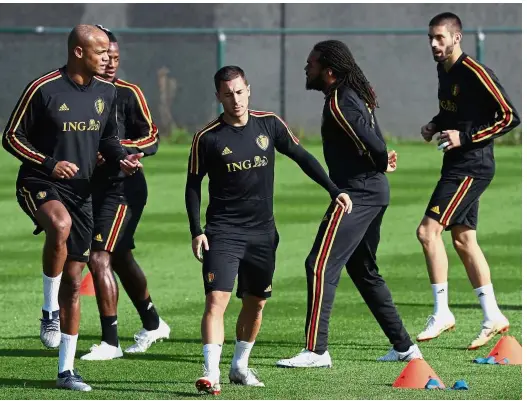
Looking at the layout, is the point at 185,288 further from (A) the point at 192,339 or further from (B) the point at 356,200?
(B) the point at 356,200

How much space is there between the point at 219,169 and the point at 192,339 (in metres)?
2.37

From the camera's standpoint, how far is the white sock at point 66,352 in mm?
8609

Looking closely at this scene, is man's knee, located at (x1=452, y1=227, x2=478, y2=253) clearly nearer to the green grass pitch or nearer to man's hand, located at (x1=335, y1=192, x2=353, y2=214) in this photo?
the green grass pitch

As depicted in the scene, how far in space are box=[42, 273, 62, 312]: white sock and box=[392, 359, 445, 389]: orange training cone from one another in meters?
2.27

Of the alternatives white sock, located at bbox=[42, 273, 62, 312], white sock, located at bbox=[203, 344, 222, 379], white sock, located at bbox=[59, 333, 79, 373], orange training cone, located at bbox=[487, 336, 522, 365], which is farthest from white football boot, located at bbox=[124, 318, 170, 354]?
orange training cone, located at bbox=[487, 336, 522, 365]

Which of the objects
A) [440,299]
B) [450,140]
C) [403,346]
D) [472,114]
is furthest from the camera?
[440,299]

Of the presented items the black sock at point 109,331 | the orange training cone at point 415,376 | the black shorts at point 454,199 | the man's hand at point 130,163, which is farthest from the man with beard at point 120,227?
the orange training cone at point 415,376

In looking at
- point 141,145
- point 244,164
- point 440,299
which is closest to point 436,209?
point 440,299

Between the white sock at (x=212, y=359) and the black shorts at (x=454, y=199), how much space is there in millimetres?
2902

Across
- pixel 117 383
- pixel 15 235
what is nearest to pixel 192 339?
pixel 117 383

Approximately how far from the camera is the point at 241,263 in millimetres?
8680

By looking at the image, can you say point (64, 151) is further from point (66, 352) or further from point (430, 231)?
point (430, 231)

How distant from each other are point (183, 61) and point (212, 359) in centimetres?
2140

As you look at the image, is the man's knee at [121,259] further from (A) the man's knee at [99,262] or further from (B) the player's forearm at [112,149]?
(B) the player's forearm at [112,149]
